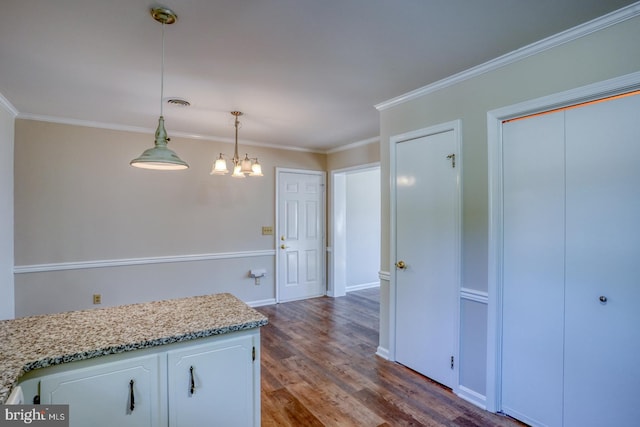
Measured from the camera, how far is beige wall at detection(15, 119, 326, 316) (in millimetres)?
3613

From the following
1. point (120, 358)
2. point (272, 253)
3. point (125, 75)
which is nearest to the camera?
point (120, 358)

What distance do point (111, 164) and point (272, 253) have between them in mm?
2487

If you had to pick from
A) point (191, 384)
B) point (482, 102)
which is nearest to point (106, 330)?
point (191, 384)

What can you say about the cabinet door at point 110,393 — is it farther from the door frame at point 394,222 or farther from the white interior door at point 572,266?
the white interior door at point 572,266

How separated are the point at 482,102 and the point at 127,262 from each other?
13.9 ft

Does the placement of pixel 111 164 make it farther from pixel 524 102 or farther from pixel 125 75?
pixel 524 102

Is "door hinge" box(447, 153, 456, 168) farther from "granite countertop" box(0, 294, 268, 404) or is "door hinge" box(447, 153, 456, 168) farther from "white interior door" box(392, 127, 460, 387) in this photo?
"granite countertop" box(0, 294, 268, 404)

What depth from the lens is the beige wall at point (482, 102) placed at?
1.86 metres

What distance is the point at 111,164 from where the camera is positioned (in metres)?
4.00

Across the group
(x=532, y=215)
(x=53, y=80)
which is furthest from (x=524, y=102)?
(x=53, y=80)

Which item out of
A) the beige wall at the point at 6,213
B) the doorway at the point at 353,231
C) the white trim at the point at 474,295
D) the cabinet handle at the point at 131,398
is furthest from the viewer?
the doorway at the point at 353,231

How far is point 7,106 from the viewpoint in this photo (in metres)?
3.21

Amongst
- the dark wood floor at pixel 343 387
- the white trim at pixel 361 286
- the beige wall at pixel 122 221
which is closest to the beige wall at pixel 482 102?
the dark wood floor at pixel 343 387

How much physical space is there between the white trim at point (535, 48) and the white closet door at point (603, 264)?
1.44 feet
